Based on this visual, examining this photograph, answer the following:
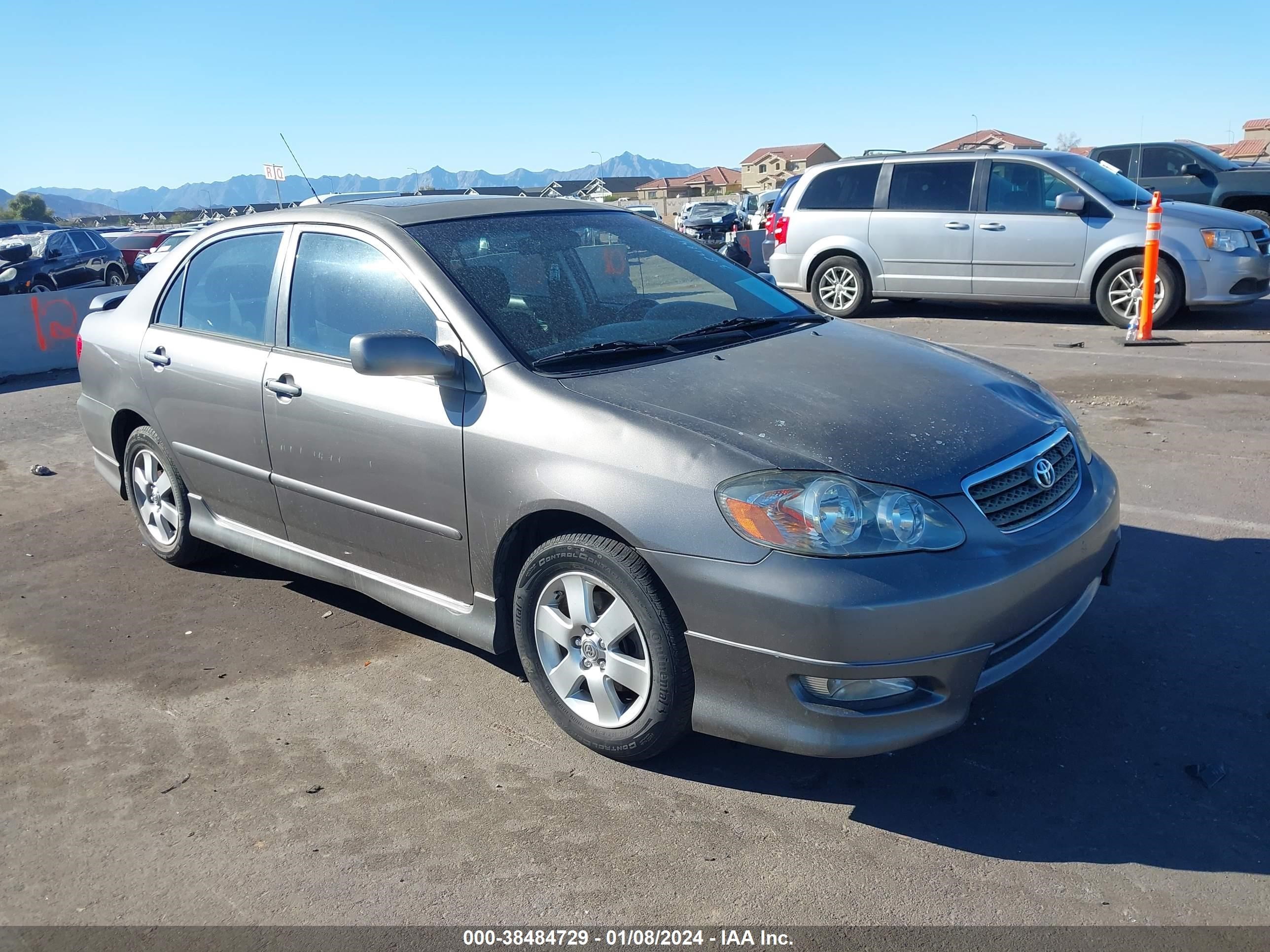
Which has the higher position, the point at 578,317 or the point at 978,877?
the point at 578,317

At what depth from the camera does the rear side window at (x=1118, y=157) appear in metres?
15.8

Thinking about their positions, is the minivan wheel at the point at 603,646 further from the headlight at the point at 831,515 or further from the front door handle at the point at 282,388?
the front door handle at the point at 282,388

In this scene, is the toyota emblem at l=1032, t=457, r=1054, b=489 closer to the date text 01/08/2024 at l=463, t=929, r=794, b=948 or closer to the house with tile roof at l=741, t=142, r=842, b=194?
the date text 01/08/2024 at l=463, t=929, r=794, b=948

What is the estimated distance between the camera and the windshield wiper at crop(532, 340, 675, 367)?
139 inches

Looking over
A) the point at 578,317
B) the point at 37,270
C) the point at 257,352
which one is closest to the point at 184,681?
the point at 257,352

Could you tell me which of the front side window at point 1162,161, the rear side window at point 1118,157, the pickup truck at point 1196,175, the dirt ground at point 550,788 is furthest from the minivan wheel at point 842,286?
the dirt ground at point 550,788

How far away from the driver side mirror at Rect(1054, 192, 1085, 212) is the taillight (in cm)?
322

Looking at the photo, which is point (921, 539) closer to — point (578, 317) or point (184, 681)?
point (578, 317)

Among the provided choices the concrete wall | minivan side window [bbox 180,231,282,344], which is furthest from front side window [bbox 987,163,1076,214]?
the concrete wall

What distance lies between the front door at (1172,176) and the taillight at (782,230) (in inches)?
245

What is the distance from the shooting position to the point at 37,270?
1998 cm

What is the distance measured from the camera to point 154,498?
523 centimetres

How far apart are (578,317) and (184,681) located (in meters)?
2.09

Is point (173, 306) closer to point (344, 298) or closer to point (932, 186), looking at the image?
point (344, 298)
